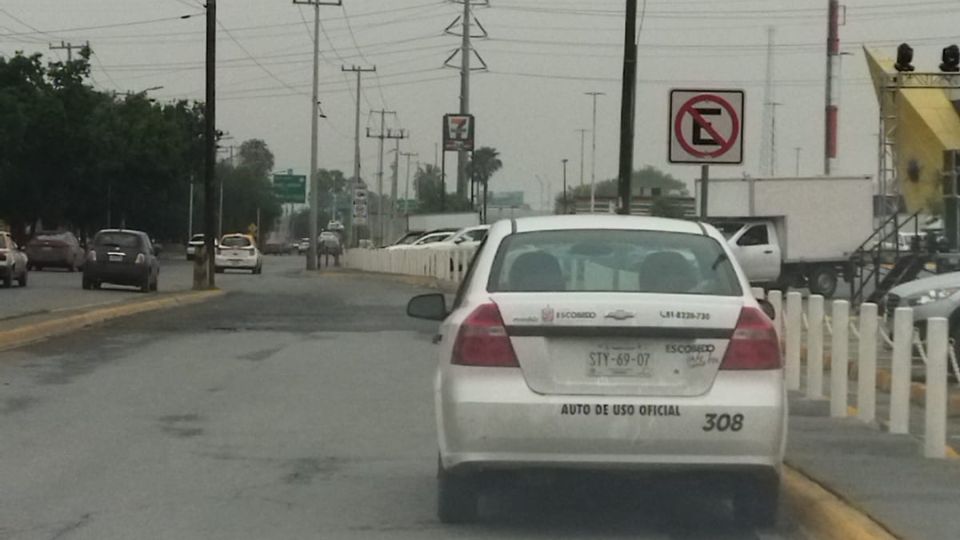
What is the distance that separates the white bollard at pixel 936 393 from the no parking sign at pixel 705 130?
4624 millimetres

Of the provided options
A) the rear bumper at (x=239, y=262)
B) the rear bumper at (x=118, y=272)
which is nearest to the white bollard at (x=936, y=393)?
the rear bumper at (x=118, y=272)

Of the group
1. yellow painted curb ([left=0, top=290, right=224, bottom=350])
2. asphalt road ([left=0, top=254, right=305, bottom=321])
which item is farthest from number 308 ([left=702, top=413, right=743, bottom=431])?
asphalt road ([left=0, top=254, right=305, bottom=321])

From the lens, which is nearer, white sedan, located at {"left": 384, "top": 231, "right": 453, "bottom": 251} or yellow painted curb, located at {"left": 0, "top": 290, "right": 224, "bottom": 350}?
yellow painted curb, located at {"left": 0, "top": 290, "right": 224, "bottom": 350}

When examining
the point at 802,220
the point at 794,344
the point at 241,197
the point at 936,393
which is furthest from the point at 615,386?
the point at 241,197

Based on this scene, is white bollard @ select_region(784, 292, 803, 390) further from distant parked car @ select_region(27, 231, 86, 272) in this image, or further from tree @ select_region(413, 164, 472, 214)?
tree @ select_region(413, 164, 472, 214)

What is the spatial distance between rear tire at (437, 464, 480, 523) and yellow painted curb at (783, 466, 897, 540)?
70.1 inches

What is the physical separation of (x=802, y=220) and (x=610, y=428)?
1323 inches

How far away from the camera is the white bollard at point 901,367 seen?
11.2m

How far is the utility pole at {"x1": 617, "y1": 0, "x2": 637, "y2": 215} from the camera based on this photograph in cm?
2486

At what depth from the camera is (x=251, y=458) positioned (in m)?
10.8

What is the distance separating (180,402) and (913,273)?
57.3ft

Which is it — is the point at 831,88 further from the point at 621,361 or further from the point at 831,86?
the point at 621,361

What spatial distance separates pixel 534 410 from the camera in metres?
7.50

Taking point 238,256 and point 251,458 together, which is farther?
point 238,256
